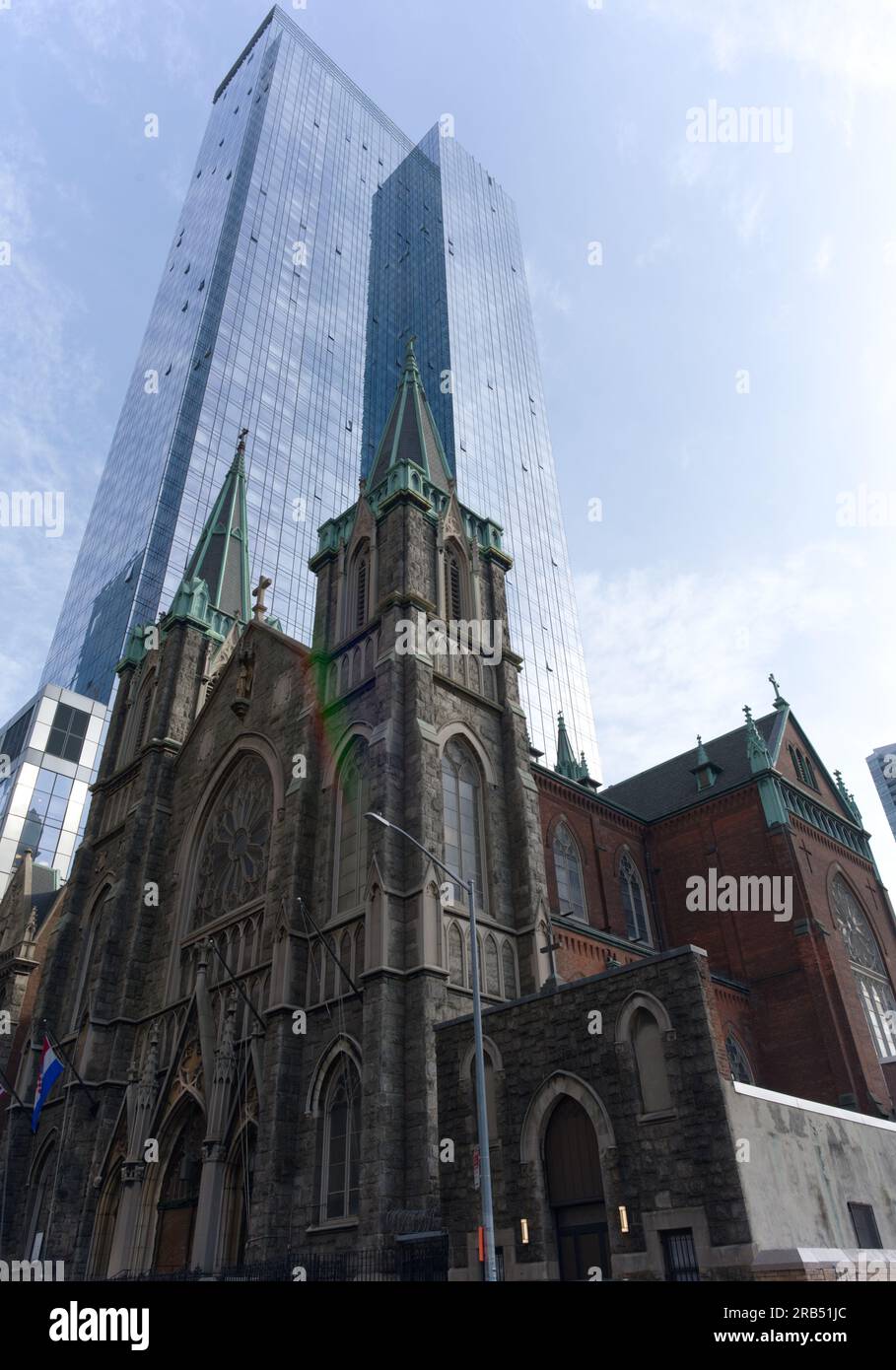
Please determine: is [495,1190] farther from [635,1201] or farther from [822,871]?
[822,871]

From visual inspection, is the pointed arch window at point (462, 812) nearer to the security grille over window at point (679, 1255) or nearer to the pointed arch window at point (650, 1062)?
the pointed arch window at point (650, 1062)

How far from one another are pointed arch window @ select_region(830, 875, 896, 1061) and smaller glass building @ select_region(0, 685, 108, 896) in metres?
49.1

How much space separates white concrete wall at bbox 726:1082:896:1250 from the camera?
1472 centimetres

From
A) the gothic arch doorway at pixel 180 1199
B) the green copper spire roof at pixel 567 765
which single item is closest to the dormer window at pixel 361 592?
the gothic arch doorway at pixel 180 1199

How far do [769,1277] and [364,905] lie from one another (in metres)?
12.0

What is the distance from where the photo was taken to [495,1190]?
55.7 feet

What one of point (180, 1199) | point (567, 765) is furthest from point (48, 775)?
point (180, 1199)

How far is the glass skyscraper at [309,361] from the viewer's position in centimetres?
8212

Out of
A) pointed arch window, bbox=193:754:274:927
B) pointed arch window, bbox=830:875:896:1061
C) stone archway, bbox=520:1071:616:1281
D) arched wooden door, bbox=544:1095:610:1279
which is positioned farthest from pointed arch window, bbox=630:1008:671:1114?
pointed arch window, bbox=830:875:896:1061

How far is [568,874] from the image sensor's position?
114ft

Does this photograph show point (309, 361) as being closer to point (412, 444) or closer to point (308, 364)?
point (308, 364)

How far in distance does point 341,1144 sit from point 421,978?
167 inches

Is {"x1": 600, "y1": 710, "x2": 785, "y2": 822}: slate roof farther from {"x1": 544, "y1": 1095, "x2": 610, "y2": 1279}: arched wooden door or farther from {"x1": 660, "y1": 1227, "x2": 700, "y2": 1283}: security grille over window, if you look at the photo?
{"x1": 660, "y1": 1227, "x2": 700, "y2": 1283}: security grille over window
